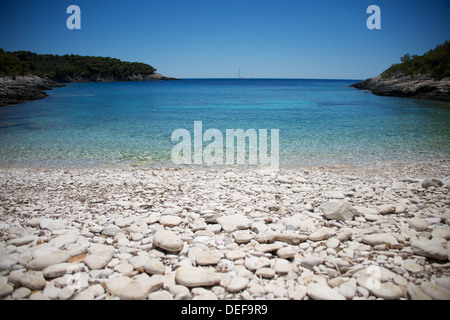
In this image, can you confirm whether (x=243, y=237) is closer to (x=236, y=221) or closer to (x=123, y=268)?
(x=236, y=221)

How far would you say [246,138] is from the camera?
16.3 m

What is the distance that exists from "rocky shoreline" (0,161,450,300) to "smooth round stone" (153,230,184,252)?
0.02 metres

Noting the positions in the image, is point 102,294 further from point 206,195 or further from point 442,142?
point 442,142

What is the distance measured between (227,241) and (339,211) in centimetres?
255

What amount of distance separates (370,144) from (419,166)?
4457mm

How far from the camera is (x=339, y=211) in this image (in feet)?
17.1

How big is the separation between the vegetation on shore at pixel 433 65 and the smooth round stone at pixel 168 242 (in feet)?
179

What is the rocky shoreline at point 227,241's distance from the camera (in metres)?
3.32

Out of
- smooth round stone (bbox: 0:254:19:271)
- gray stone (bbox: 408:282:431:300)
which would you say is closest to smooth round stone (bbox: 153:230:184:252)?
smooth round stone (bbox: 0:254:19:271)

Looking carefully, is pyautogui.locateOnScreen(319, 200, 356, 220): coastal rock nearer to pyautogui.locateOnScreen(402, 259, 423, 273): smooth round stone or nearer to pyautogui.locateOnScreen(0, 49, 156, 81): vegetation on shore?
pyautogui.locateOnScreen(402, 259, 423, 273): smooth round stone

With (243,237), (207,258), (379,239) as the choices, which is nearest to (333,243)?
(379,239)
